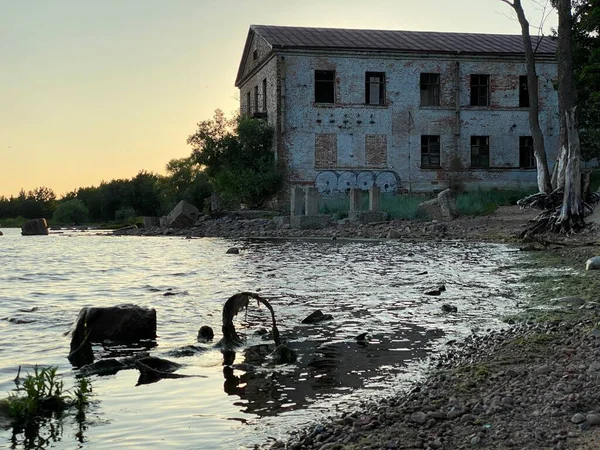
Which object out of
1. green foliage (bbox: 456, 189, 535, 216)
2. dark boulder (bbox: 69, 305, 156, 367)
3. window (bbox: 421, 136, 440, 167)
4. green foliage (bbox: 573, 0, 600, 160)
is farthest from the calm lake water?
window (bbox: 421, 136, 440, 167)

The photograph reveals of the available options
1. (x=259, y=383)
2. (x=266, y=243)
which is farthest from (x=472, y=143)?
(x=259, y=383)

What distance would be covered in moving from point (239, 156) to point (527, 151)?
15.6 metres

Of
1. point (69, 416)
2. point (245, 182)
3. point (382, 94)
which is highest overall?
point (382, 94)

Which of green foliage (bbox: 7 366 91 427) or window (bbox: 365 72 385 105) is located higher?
window (bbox: 365 72 385 105)

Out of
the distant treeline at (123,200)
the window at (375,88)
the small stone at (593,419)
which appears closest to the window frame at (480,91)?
the window at (375,88)

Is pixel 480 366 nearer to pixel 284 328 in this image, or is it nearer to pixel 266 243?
pixel 284 328

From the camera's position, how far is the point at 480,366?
20.7 feet

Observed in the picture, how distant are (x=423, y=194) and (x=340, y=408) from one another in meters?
35.0

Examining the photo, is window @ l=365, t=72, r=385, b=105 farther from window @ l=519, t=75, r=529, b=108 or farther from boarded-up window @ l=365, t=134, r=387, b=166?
window @ l=519, t=75, r=529, b=108

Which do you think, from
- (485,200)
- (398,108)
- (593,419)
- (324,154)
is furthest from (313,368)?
(398,108)

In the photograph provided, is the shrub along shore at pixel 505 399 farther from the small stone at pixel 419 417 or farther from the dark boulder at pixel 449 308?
the dark boulder at pixel 449 308

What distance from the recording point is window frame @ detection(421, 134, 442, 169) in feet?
132

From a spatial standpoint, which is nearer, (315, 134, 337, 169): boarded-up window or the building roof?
(315, 134, 337, 169): boarded-up window

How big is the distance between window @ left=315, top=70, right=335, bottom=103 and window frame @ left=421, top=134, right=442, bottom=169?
17.6 ft
